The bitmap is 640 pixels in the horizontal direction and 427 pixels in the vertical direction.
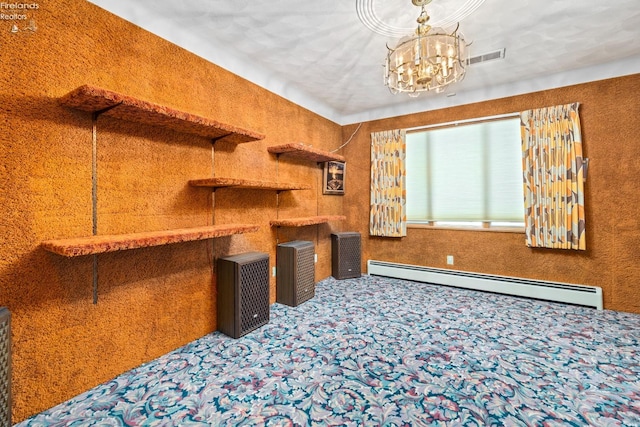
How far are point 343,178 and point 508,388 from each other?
131 inches

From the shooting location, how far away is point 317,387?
1721mm

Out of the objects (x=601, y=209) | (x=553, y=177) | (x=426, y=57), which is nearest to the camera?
(x=426, y=57)

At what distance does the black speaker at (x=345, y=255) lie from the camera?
401cm

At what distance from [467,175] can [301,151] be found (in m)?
2.34

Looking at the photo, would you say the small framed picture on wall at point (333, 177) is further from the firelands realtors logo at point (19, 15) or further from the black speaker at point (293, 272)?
the firelands realtors logo at point (19, 15)

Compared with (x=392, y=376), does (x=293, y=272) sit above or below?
above

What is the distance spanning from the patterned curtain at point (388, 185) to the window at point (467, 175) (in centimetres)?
15

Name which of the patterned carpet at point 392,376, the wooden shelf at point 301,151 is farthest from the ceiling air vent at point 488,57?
the patterned carpet at point 392,376

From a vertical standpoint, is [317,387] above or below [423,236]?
below

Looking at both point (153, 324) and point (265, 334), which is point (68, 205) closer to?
point (153, 324)

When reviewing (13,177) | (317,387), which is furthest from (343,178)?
(13,177)

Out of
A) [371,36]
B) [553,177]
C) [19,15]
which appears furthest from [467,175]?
[19,15]

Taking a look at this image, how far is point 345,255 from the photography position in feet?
13.3

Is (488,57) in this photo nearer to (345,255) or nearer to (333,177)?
(333,177)
